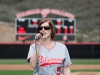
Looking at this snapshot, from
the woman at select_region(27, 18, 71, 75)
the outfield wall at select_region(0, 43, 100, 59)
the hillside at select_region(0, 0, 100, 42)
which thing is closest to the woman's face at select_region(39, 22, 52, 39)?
the woman at select_region(27, 18, 71, 75)

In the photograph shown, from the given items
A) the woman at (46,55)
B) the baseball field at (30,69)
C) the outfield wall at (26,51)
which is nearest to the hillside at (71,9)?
the outfield wall at (26,51)

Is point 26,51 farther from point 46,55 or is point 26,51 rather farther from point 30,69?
point 46,55

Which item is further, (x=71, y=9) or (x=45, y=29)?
(x=71, y=9)

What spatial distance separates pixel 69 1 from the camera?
5516 centimetres

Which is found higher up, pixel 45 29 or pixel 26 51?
pixel 45 29

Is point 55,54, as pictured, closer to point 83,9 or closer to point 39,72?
point 39,72

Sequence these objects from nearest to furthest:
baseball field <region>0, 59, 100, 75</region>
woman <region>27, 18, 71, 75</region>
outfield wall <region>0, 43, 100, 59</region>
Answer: woman <region>27, 18, 71, 75</region>
baseball field <region>0, 59, 100, 75</region>
outfield wall <region>0, 43, 100, 59</region>

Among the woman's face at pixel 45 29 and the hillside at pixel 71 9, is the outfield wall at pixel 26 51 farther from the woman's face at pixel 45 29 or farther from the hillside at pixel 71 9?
the hillside at pixel 71 9

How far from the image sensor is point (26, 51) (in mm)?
21688

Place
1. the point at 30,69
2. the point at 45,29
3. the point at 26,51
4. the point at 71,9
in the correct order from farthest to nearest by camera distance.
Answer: the point at 71,9 < the point at 26,51 < the point at 30,69 < the point at 45,29

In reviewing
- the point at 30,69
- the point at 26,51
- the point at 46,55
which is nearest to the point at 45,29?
the point at 46,55

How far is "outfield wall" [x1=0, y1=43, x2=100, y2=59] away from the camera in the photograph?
21.6m

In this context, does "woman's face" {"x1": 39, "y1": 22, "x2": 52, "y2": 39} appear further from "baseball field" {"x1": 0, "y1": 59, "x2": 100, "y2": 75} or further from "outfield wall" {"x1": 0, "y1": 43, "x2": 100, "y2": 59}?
"outfield wall" {"x1": 0, "y1": 43, "x2": 100, "y2": 59}

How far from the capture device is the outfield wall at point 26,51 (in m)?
21.6
